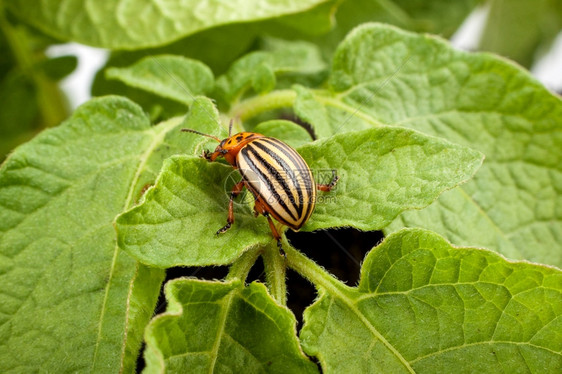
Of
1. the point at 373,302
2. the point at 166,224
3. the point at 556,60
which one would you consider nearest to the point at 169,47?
the point at 166,224

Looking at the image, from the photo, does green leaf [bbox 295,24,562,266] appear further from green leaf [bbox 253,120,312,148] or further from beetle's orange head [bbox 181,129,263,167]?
beetle's orange head [bbox 181,129,263,167]

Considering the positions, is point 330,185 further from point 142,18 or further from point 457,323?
point 142,18

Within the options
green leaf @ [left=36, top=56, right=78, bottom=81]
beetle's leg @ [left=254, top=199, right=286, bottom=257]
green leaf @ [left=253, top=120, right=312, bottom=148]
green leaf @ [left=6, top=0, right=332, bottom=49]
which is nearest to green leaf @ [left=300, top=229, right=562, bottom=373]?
beetle's leg @ [left=254, top=199, right=286, bottom=257]

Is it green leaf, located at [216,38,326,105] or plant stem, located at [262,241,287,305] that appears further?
green leaf, located at [216,38,326,105]

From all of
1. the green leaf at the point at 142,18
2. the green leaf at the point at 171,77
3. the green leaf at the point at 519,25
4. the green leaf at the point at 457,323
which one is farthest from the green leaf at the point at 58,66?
the green leaf at the point at 519,25

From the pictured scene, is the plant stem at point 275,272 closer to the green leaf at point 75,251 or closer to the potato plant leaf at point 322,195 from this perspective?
the potato plant leaf at point 322,195

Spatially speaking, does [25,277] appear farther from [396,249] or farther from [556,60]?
[556,60]
